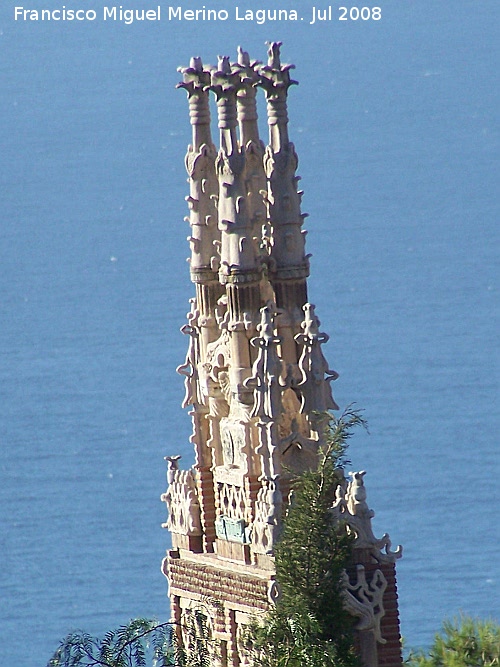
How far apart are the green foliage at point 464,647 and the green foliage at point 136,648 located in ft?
32.1

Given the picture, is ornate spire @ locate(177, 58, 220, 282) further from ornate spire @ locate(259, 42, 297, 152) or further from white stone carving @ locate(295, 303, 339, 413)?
white stone carving @ locate(295, 303, 339, 413)

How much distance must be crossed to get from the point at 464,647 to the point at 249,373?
537 inches

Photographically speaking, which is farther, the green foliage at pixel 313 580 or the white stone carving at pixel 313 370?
the white stone carving at pixel 313 370

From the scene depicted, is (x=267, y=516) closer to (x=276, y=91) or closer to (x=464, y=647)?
(x=276, y=91)

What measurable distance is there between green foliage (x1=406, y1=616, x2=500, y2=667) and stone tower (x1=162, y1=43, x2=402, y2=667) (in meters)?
9.85

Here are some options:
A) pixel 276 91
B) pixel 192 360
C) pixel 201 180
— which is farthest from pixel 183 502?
pixel 276 91

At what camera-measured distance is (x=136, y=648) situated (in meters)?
40.6

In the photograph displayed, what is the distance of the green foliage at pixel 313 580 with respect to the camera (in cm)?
3872

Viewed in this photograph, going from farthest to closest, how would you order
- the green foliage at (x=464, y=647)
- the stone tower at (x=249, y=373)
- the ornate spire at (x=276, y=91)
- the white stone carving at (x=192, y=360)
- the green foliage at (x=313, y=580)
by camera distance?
the green foliage at (x=464, y=647), the white stone carving at (x=192, y=360), the ornate spire at (x=276, y=91), the stone tower at (x=249, y=373), the green foliage at (x=313, y=580)

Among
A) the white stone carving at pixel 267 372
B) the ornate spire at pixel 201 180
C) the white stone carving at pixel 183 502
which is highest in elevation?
the ornate spire at pixel 201 180

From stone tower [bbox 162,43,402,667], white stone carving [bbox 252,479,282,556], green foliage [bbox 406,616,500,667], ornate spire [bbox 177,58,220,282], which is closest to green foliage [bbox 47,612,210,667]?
stone tower [bbox 162,43,402,667]

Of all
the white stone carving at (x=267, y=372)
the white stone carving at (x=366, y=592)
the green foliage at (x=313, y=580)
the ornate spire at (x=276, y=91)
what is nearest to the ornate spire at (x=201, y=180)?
the ornate spire at (x=276, y=91)

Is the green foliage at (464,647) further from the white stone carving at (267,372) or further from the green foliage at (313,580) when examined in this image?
the green foliage at (313,580)

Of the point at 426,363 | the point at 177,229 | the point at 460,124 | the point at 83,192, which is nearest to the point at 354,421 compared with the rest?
the point at 426,363
